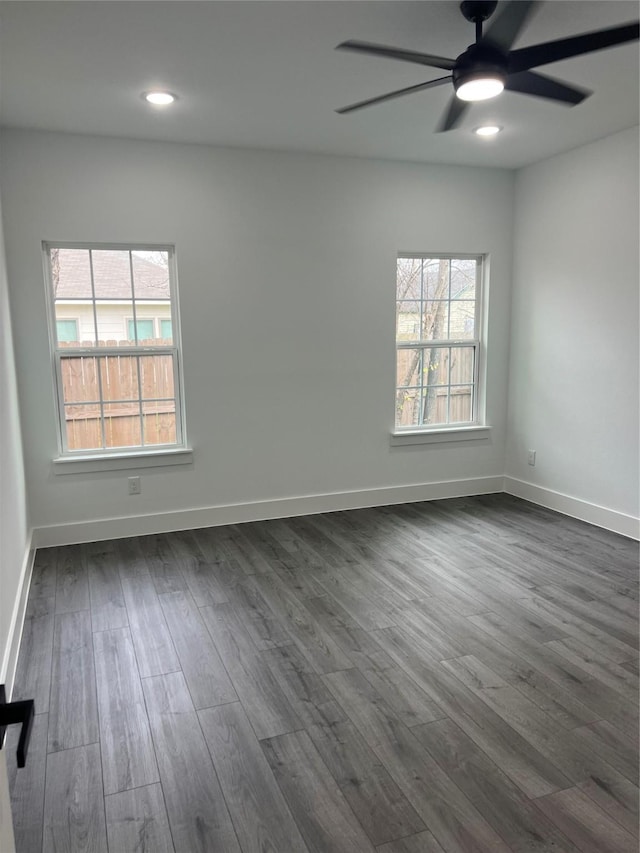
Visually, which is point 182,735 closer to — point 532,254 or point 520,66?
point 520,66

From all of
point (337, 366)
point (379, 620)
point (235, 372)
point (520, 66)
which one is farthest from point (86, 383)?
point (520, 66)

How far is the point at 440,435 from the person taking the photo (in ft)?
17.1

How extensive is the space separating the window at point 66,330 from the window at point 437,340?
2.50m

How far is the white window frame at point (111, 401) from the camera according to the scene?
4121mm

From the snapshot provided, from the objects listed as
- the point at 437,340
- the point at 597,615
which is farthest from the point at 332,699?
the point at 437,340

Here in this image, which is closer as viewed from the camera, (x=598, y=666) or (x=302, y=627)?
(x=598, y=666)

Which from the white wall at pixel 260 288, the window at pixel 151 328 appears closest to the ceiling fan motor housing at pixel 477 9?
the white wall at pixel 260 288

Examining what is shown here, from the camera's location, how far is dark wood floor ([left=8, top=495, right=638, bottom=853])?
1.82m

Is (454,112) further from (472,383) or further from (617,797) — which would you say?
(472,383)

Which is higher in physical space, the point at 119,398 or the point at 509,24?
the point at 509,24

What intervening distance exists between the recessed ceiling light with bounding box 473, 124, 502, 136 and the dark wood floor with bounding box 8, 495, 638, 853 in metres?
2.76

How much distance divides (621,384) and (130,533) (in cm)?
366

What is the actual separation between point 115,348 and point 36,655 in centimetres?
221

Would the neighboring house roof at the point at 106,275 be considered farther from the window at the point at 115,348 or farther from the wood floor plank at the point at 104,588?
the wood floor plank at the point at 104,588
